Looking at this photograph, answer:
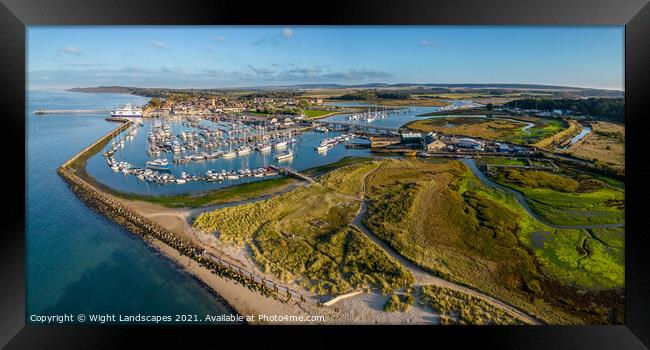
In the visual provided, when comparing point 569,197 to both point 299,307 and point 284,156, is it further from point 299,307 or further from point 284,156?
point 284,156

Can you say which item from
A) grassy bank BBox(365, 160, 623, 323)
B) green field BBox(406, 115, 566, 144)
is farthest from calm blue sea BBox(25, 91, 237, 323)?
green field BBox(406, 115, 566, 144)

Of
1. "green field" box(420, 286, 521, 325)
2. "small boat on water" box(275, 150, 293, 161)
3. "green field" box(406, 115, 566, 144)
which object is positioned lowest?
"green field" box(420, 286, 521, 325)

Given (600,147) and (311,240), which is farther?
(600,147)

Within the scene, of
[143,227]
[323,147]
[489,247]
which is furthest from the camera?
[323,147]

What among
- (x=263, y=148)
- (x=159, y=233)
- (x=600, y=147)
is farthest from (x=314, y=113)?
(x=159, y=233)

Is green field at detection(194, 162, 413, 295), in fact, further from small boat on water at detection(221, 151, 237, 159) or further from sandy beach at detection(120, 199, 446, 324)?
small boat on water at detection(221, 151, 237, 159)

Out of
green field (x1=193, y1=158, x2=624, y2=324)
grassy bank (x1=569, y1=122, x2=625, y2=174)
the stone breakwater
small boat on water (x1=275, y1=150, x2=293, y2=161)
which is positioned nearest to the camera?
green field (x1=193, y1=158, x2=624, y2=324)

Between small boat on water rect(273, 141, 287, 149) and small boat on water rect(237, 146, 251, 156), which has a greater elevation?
→ small boat on water rect(273, 141, 287, 149)
